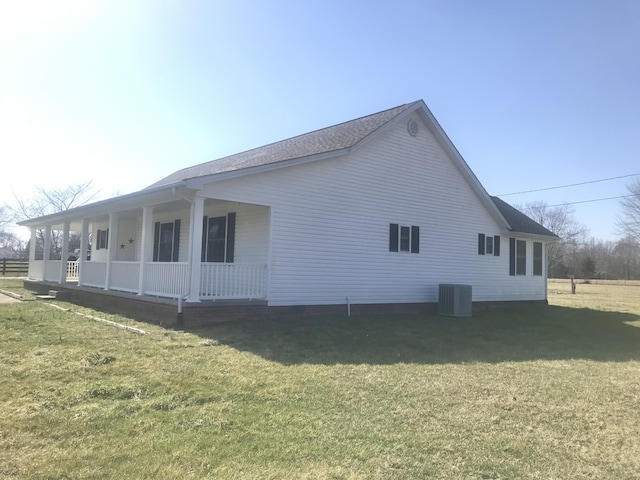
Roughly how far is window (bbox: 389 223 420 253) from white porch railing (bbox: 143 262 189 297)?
6317 millimetres

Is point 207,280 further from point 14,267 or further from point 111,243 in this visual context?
point 14,267

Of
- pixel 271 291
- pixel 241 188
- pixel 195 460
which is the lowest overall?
pixel 195 460

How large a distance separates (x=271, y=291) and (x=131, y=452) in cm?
802

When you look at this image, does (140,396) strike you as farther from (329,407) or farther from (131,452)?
(329,407)

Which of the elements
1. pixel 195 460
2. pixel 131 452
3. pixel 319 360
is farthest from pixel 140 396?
pixel 319 360

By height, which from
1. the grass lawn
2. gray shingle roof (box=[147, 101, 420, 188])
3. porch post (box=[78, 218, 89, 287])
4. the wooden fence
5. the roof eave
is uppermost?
gray shingle roof (box=[147, 101, 420, 188])

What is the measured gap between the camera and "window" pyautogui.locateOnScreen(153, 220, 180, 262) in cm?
1647

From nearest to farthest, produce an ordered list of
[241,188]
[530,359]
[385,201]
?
[530,359], [241,188], [385,201]

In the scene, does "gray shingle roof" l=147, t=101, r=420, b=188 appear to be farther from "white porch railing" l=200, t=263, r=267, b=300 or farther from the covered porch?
"white porch railing" l=200, t=263, r=267, b=300

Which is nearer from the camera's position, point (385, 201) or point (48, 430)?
point (48, 430)

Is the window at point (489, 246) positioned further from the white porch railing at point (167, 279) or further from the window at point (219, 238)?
the white porch railing at point (167, 279)

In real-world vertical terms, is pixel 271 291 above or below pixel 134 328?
above

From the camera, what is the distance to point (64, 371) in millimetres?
6215

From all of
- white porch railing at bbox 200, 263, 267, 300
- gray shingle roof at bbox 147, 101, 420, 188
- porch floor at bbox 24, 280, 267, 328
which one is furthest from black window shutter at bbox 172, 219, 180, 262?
white porch railing at bbox 200, 263, 267, 300
